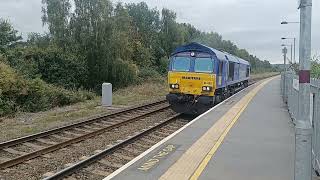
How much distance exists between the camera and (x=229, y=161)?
30.3ft

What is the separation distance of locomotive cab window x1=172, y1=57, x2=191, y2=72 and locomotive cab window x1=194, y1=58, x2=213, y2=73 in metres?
0.38

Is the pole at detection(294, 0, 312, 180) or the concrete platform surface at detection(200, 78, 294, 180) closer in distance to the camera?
the pole at detection(294, 0, 312, 180)

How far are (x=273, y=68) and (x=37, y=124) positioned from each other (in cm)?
16498

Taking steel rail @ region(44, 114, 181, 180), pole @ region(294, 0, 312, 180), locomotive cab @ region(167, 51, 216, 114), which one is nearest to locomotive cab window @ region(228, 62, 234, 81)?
locomotive cab @ region(167, 51, 216, 114)

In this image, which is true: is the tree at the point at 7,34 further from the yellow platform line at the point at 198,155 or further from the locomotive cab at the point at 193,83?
the yellow platform line at the point at 198,155

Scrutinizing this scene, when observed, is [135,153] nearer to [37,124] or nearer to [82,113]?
[37,124]

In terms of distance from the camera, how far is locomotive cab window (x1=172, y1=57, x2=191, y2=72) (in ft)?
69.8

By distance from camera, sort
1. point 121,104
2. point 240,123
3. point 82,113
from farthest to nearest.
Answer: point 121,104 → point 82,113 → point 240,123

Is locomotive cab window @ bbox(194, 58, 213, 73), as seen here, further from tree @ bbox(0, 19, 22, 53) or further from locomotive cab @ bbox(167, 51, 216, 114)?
tree @ bbox(0, 19, 22, 53)

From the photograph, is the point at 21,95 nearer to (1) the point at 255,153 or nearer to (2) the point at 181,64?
(2) the point at 181,64

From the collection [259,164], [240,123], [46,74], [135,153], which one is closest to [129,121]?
[240,123]

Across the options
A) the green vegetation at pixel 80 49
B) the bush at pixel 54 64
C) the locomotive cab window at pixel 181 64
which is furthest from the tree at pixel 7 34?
the locomotive cab window at pixel 181 64

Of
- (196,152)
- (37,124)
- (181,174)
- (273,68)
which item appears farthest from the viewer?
(273,68)

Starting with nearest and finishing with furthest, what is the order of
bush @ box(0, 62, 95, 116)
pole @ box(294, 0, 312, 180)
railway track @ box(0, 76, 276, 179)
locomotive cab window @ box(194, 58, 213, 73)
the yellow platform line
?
pole @ box(294, 0, 312, 180) < the yellow platform line < railway track @ box(0, 76, 276, 179) < locomotive cab window @ box(194, 58, 213, 73) < bush @ box(0, 62, 95, 116)
